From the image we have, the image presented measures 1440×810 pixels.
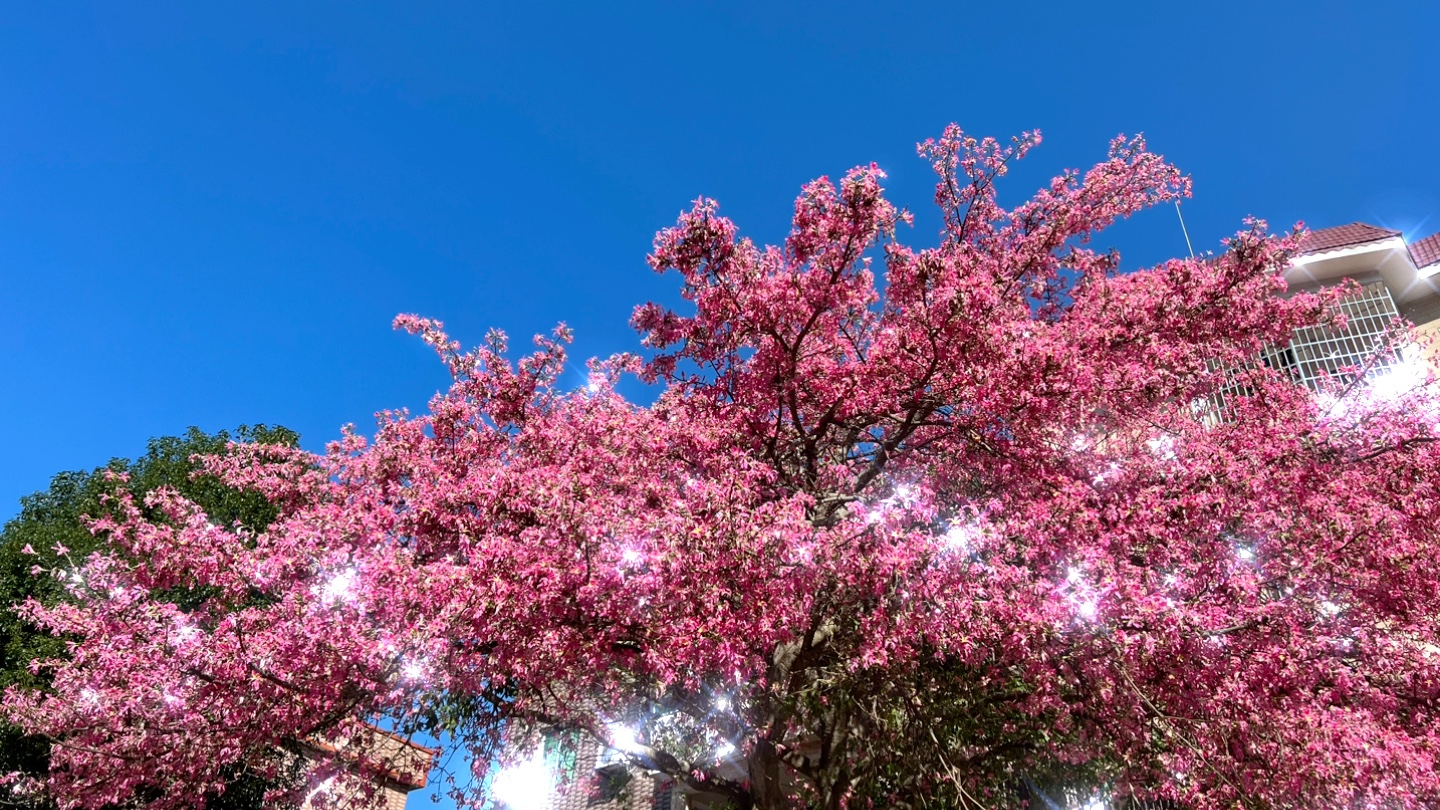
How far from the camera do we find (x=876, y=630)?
22.6ft

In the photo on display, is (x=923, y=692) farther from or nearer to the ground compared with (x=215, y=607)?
nearer to the ground

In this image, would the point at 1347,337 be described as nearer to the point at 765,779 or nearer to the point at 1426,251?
the point at 1426,251

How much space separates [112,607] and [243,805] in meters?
6.71

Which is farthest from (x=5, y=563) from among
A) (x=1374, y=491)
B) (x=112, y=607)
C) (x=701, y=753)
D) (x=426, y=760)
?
(x=1374, y=491)

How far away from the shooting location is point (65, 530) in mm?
13945

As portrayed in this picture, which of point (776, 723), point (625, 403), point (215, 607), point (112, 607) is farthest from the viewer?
point (625, 403)

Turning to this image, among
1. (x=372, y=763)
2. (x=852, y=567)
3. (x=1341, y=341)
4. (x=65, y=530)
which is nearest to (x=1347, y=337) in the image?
(x=1341, y=341)

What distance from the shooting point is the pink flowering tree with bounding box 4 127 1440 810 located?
6.64 m

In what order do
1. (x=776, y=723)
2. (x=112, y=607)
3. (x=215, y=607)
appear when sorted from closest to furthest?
(x=776, y=723) → (x=112, y=607) → (x=215, y=607)

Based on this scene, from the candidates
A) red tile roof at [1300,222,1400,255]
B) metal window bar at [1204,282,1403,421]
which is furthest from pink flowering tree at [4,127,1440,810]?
red tile roof at [1300,222,1400,255]

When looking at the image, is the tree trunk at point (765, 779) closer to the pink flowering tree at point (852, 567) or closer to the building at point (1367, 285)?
the pink flowering tree at point (852, 567)

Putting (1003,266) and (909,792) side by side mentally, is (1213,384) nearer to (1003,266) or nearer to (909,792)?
(1003,266)

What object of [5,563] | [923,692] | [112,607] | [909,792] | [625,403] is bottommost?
[909,792]

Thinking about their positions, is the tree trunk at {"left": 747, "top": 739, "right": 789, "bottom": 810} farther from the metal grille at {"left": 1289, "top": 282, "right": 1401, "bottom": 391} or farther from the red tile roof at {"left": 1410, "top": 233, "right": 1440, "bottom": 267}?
the red tile roof at {"left": 1410, "top": 233, "right": 1440, "bottom": 267}
